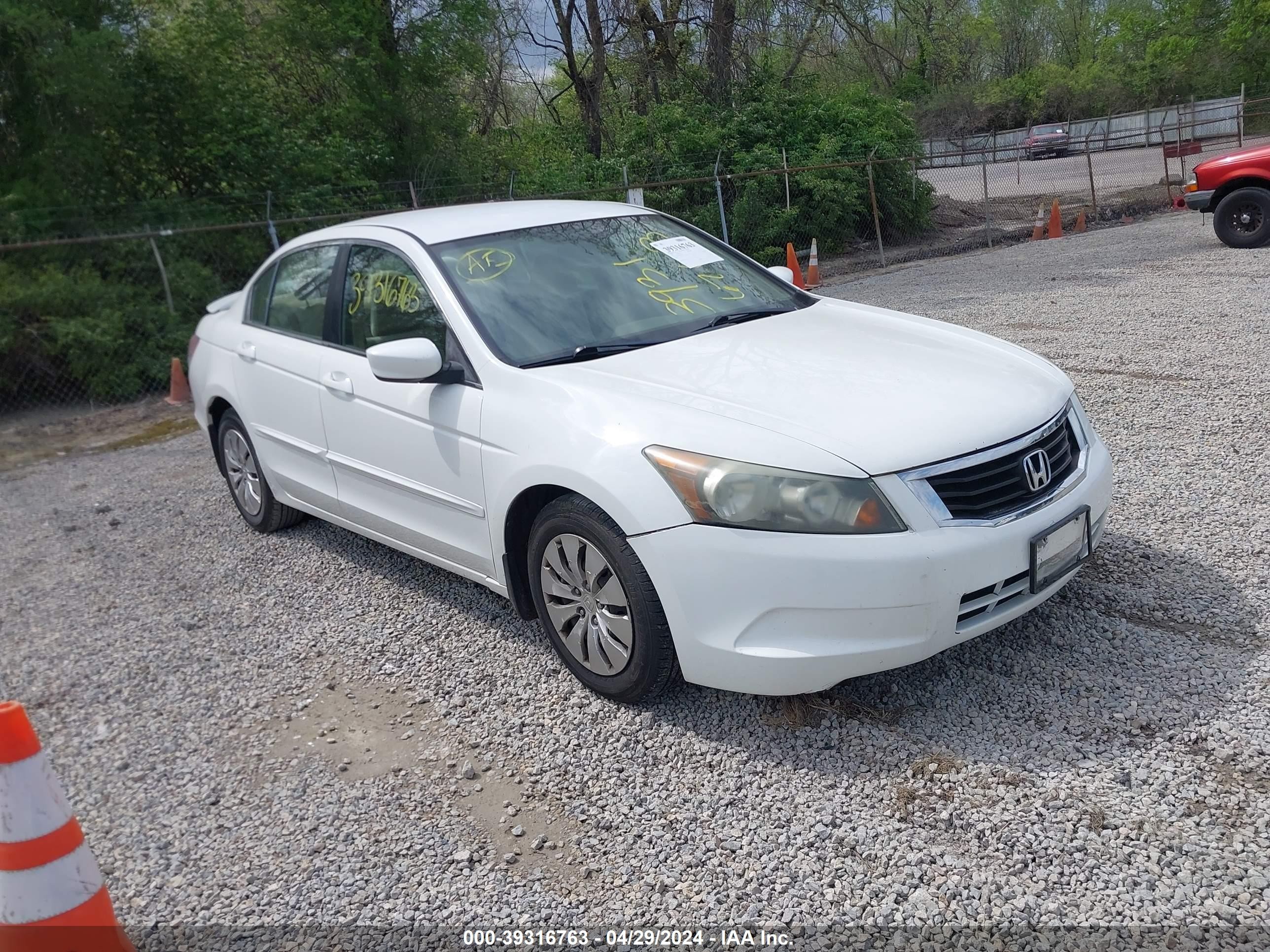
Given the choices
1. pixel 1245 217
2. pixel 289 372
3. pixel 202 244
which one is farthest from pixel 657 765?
pixel 1245 217

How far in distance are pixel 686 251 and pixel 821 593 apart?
2.26m

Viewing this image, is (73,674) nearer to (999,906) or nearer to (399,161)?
(999,906)

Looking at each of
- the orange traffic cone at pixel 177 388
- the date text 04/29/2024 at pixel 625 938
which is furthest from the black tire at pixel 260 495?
the orange traffic cone at pixel 177 388

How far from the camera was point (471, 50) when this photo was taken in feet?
57.9

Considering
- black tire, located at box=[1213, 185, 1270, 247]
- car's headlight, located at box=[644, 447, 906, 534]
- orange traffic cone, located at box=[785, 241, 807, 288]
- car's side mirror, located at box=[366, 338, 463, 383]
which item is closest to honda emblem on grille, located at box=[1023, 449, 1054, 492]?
car's headlight, located at box=[644, 447, 906, 534]

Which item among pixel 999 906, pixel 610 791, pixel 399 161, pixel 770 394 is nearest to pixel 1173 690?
pixel 999 906

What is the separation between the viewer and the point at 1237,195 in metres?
12.7

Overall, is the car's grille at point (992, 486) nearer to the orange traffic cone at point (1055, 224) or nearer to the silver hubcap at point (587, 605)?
the silver hubcap at point (587, 605)

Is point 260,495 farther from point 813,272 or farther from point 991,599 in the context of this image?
point 813,272

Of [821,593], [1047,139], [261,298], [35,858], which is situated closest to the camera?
[35,858]

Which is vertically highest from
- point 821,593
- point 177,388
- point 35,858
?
point 821,593

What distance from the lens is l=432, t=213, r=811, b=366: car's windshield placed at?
4.09 meters

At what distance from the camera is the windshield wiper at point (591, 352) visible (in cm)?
392

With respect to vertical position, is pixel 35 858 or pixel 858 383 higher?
pixel 858 383
